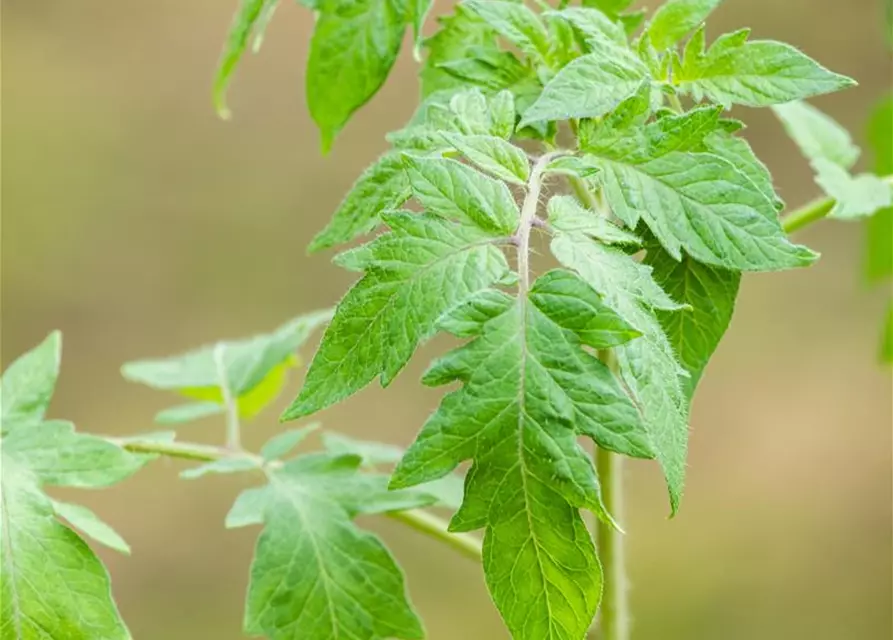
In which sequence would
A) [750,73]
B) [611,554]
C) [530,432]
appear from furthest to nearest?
[611,554]
[750,73]
[530,432]

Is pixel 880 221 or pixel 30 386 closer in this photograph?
pixel 30 386

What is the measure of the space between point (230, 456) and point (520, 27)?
1.04 feet

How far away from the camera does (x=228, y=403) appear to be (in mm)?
793

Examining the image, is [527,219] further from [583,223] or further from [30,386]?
Answer: [30,386]

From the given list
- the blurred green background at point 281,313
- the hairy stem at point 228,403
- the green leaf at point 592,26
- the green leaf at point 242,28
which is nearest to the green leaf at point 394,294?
the green leaf at point 592,26

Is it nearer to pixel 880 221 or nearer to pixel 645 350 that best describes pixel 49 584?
pixel 645 350

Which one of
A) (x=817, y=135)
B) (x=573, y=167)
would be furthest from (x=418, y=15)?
(x=817, y=135)

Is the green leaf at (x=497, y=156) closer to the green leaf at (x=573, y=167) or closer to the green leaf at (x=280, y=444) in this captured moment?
the green leaf at (x=573, y=167)

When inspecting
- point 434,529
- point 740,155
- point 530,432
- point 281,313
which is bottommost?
point 281,313

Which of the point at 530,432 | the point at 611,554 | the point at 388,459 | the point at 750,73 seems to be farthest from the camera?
the point at 388,459

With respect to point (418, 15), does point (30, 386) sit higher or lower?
lower

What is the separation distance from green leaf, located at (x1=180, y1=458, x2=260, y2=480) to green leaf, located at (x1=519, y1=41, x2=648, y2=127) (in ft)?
0.93

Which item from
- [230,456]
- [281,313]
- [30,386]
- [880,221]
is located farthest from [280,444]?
[281,313]

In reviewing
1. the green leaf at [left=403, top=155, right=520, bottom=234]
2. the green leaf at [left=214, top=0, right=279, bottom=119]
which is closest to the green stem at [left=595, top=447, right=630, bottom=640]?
the green leaf at [left=403, top=155, right=520, bottom=234]
